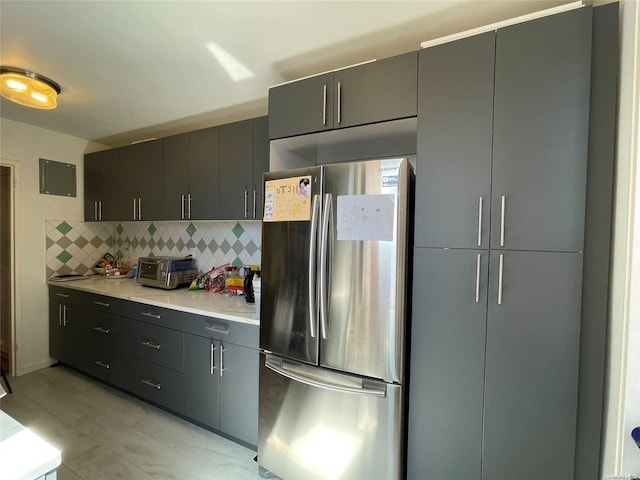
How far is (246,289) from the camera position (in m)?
2.21

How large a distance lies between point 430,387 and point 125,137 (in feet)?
12.2

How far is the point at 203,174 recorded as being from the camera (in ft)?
8.05

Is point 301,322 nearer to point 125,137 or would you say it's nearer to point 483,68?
point 483,68

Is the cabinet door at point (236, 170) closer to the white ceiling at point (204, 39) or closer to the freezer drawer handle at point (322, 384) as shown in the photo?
the white ceiling at point (204, 39)

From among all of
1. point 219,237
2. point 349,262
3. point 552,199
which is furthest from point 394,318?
point 219,237

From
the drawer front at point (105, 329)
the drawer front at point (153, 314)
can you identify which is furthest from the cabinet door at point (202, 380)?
the drawer front at point (105, 329)

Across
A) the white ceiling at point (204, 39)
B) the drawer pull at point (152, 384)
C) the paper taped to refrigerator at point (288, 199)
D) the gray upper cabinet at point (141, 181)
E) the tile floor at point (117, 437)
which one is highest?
the white ceiling at point (204, 39)

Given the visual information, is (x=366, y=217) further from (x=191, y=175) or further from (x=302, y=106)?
(x=191, y=175)

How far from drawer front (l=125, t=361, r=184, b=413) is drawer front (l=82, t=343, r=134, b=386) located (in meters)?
0.09

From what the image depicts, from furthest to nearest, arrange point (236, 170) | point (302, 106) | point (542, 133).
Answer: point (236, 170) → point (302, 106) → point (542, 133)

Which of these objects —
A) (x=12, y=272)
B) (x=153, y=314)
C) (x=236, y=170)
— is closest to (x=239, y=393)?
(x=153, y=314)

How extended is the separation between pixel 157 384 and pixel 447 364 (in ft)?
6.86

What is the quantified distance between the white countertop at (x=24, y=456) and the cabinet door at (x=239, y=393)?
113cm

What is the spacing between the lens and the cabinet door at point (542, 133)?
1075 millimetres
